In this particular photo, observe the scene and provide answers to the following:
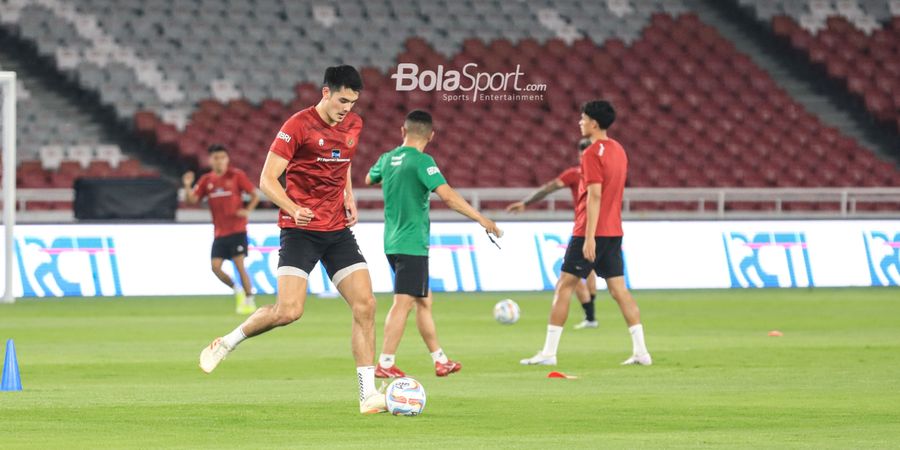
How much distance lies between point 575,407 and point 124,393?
11.3 ft

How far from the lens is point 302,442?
32.4 ft

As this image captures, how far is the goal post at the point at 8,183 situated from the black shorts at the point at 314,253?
45.3 ft

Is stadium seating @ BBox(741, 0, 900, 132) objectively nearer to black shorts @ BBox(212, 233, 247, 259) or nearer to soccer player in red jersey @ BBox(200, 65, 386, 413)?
black shorts @ BBox(212, 233, 247, 259)

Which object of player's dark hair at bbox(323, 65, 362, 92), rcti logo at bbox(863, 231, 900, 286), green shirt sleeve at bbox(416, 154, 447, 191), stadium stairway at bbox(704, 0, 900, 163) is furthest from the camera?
stadium stairway at bbox(704, 0, 900, 163)

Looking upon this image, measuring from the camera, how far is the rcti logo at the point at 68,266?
2581 centimetres

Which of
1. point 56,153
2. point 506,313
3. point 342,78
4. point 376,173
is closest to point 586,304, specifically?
point 506,313

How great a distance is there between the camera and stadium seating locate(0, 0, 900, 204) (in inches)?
1448

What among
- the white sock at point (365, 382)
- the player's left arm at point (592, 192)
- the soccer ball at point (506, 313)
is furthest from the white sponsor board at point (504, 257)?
the white sock at point (365, 382)

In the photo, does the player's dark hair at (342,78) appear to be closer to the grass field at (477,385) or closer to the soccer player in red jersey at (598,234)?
the grass field at (477,385)

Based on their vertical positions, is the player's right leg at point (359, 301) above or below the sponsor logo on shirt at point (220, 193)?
below

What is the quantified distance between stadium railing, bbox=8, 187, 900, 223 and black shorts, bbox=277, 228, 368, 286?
50.4 ft

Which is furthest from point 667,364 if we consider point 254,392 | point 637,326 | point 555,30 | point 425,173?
point 555,30

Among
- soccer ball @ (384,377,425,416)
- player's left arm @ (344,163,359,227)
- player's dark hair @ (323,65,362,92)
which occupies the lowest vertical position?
soccer ball @ (384,377,425,416)

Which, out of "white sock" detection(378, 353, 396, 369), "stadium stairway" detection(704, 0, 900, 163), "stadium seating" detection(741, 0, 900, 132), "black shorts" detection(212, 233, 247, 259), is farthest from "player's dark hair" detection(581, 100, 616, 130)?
"stadium seating" detection(741, 0, 900, 132)
